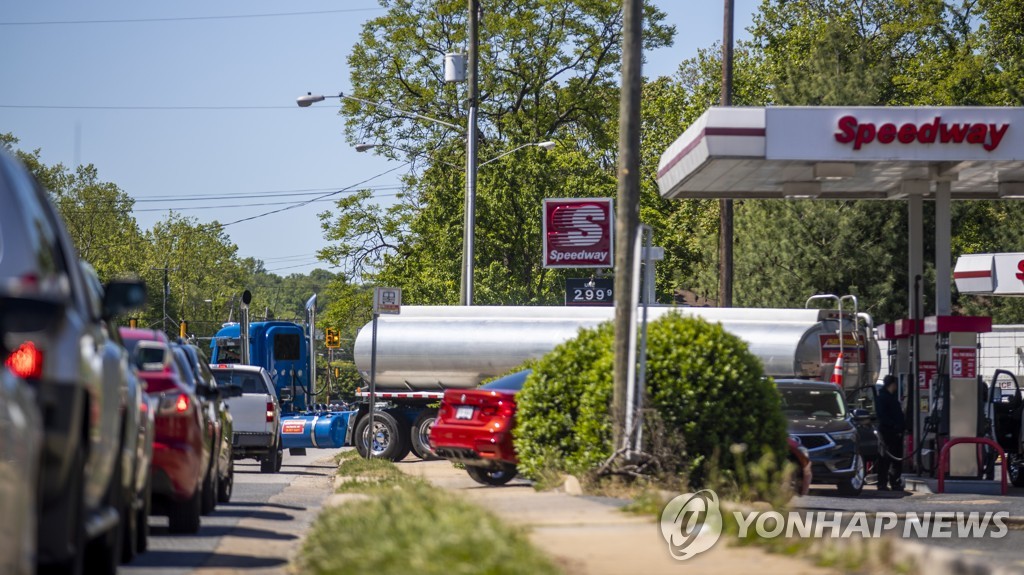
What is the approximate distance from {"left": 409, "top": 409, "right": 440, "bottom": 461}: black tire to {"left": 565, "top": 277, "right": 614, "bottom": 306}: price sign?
3.64 meters

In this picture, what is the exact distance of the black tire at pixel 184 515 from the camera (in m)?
11.6

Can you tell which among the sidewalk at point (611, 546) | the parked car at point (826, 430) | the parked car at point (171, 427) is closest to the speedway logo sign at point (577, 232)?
the parked car at point (826, 430)

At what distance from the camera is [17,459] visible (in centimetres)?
521

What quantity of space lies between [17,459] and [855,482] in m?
17.3

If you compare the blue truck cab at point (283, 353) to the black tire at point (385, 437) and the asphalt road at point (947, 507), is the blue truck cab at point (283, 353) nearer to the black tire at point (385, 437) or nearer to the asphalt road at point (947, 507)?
the black tire at point (385, 437)

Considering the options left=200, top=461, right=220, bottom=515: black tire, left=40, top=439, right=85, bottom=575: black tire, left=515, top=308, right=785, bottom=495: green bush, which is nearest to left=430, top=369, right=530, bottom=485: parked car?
left=515, top=308, right=785, bottom=495: green bush

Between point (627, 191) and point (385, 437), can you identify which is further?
point (385, 437)

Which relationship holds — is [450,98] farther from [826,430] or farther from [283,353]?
[826,430]

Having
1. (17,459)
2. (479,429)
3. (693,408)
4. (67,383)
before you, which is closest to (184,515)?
(693,408)

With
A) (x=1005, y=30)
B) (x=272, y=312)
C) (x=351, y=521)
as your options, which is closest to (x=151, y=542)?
(x=351, y=521)

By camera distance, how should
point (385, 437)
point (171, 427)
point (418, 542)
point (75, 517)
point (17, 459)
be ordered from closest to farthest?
point (17, 459), point (75, 517), point (418, 542), point (171, 427), point (385, 437)

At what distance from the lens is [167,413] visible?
10883 millimetres

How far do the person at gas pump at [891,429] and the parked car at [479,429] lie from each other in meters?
7.14

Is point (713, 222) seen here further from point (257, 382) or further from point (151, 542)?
point (151, 542)
